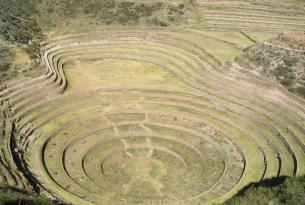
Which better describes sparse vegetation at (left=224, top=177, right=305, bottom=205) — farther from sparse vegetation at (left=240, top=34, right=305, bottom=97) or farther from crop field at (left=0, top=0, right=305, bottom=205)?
sparse vegetation at (left=240, top=34, right=305, bottom=97)

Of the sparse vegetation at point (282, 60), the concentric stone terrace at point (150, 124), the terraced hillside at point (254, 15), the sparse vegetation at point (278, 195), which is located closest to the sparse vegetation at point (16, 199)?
the concentric stone terrace at point (150, 124)

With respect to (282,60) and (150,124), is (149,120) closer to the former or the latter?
(150,124)

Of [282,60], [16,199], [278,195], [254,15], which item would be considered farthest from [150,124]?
[254,15]

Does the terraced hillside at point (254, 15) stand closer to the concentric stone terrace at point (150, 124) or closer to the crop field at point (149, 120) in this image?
the crop field at point (149, 120)

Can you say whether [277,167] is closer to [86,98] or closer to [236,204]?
[236,204]

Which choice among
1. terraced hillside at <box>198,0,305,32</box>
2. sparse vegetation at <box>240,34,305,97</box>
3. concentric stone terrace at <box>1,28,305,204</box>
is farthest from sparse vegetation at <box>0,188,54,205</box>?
terraced hillside at <box>198,0,305,32</box>
